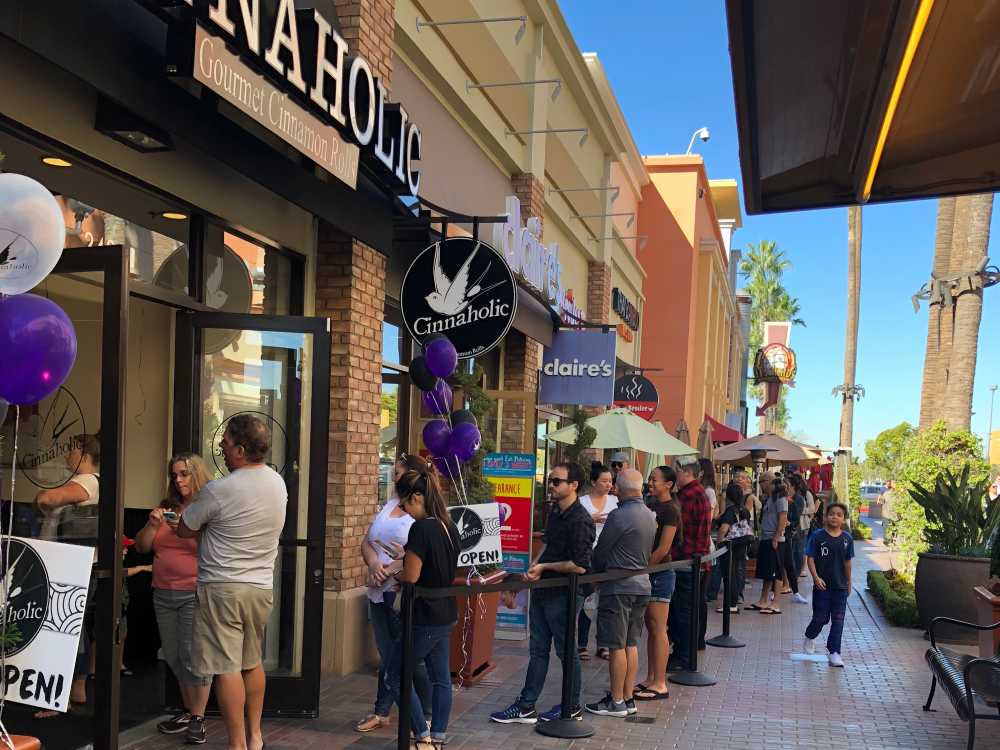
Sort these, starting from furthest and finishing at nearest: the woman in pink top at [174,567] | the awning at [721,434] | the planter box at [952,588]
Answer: the awning at [721,434]
the planter box at [952,588]
the woman in pink top at [174,567]

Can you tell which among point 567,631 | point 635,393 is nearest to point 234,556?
point 567,631

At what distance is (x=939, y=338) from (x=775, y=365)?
118 feet

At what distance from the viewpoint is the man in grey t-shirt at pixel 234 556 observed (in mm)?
5344

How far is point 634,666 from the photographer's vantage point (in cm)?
742

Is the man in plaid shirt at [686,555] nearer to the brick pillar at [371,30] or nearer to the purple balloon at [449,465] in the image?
the purple balloon at [449,465]

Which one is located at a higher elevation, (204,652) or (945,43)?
(945,43)

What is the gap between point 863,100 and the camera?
295cm

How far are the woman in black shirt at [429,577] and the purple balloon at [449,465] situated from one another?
9.24 ft

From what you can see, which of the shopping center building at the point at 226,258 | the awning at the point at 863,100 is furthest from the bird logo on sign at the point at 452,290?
the awning at the point at 863,100

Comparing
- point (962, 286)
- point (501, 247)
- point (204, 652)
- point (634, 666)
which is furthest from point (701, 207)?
point (204, 652)

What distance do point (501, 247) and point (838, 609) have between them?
5299 mm

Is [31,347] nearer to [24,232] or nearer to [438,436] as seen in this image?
[24,232]

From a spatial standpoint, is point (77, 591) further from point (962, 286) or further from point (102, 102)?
point (962, 286)

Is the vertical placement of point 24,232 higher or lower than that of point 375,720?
higher
